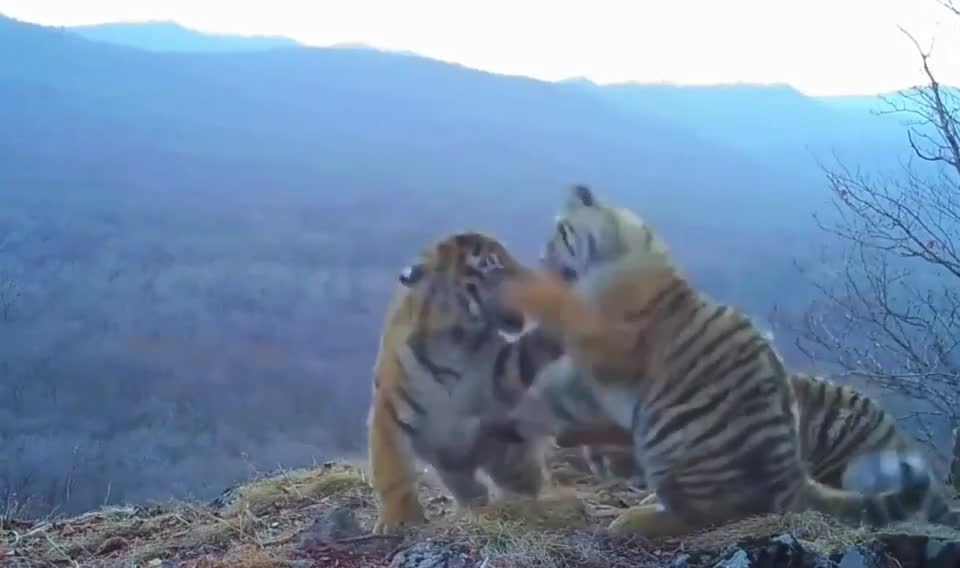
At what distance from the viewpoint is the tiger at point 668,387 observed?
127 inches

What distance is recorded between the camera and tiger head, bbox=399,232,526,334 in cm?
355

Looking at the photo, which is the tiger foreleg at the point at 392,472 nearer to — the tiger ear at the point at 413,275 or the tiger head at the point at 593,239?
the tiger ear at the point at 413,275

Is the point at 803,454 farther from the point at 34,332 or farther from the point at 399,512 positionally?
the point at 34,332

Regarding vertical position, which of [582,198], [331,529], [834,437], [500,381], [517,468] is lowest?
[331,529]

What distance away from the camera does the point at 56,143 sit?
33.3 feet

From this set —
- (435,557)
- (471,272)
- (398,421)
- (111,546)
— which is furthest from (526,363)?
(111,546)

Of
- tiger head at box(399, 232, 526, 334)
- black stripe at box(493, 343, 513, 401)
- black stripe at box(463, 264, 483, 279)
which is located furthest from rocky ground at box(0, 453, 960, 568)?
black stripe at box(463, 264, 483, 279)

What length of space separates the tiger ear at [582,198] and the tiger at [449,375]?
336 mm

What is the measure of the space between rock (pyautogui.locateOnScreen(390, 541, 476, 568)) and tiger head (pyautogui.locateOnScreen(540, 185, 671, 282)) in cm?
108

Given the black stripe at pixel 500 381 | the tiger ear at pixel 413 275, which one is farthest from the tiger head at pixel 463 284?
the black stripe at pixel 500 381

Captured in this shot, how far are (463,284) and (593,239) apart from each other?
513 millimetres

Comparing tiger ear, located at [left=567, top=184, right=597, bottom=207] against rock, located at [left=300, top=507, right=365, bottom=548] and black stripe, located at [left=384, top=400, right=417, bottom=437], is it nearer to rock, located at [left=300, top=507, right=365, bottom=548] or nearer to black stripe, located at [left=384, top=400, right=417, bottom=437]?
black stripe, located at [left=384, top=400, right=417, bottom=437]

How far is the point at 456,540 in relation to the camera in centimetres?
323

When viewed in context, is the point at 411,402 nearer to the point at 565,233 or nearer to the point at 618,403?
the point at 618,403
